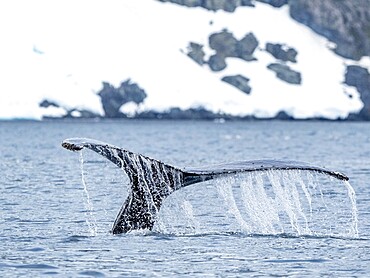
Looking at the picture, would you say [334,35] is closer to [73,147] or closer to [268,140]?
[268,140]

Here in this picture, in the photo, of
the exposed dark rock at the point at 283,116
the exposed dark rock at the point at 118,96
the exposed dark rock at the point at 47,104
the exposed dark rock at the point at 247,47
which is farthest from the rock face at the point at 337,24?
the exposed dark rock at the point at 47,104

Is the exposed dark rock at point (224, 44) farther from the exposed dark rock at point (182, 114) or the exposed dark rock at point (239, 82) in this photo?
the exposed dark rock at point (182, 114)

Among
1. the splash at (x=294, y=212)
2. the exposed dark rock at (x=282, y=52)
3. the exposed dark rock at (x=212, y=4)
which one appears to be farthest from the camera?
the exposed dark rock at (x=212, y=4)

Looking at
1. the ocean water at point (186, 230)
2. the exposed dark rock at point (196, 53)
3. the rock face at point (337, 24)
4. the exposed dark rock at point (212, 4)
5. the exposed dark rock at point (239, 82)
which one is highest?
the exposed dark rock at point (212, 4)

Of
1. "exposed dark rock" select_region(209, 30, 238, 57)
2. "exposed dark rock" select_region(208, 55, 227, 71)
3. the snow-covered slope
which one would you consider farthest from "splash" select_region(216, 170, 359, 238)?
"exposed dark rock" select_region(209, 30, 238, 57)

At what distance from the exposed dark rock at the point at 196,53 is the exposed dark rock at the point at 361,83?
12.8 m

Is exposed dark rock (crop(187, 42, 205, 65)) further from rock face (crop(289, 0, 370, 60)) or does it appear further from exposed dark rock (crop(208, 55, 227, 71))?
rock face (crop(289, 0, 370, 60))

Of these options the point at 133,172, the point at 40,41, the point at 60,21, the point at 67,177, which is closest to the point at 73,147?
the point at 133,172

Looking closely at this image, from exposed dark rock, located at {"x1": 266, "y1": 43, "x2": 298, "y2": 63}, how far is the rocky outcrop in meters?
1.39

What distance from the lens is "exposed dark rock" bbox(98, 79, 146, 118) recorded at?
9031 centimetres

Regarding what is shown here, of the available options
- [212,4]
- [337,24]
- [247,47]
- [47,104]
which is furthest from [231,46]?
[47,104]

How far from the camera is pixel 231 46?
345 feet

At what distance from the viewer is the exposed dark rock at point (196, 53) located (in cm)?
10238

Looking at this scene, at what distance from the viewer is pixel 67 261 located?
14.4 metres
